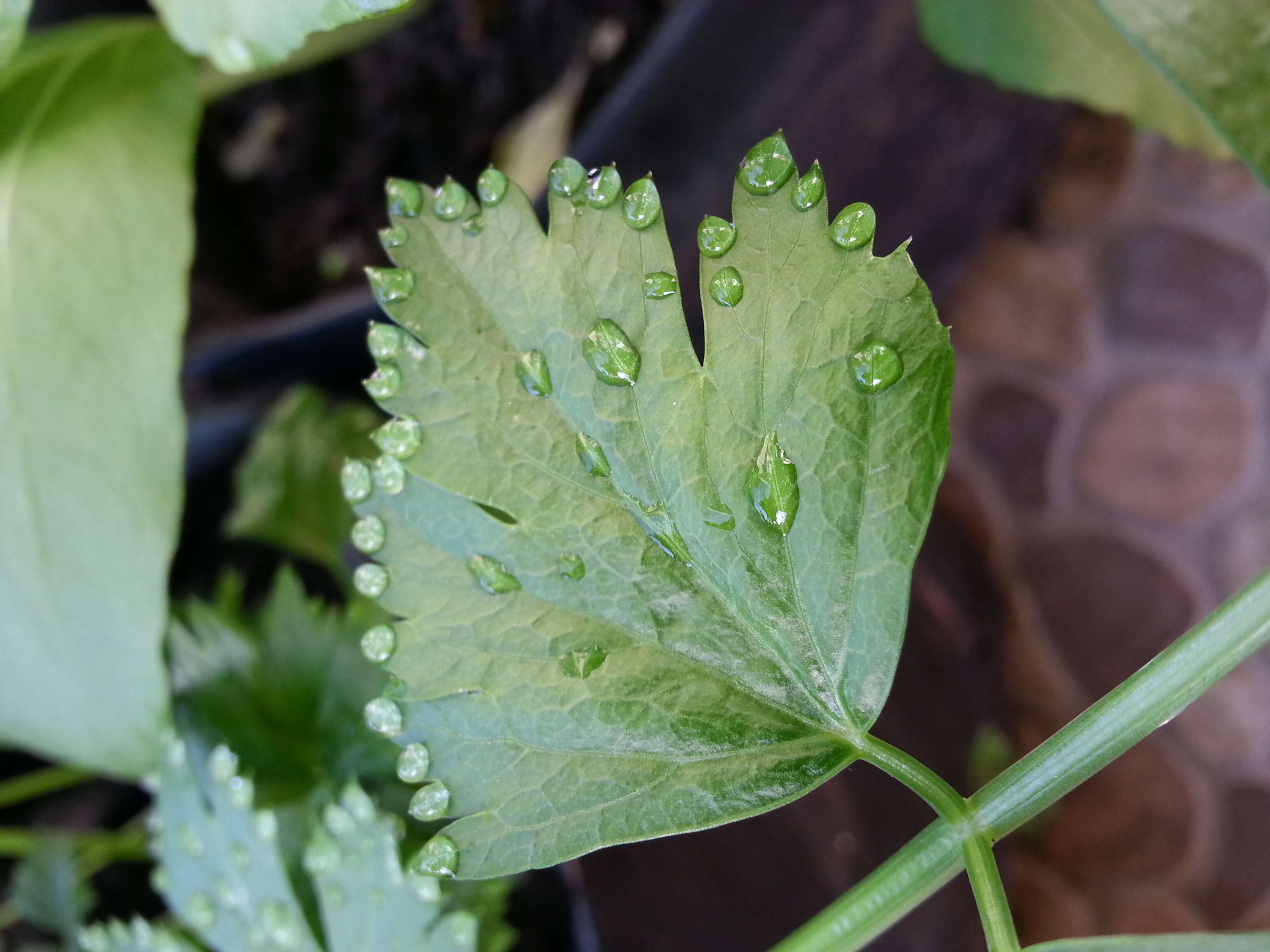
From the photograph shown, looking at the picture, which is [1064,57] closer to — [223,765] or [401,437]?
[401,437]

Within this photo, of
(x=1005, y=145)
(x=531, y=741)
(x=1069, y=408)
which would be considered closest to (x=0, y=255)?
(x=531, y=741)

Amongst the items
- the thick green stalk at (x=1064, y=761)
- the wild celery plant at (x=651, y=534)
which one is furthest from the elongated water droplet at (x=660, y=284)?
the thick green stalk at (x=1064, y=761)

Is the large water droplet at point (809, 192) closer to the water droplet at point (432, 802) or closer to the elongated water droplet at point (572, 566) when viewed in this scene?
the elongated water droplet at point (572, 566)

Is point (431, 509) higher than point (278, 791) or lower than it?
higher

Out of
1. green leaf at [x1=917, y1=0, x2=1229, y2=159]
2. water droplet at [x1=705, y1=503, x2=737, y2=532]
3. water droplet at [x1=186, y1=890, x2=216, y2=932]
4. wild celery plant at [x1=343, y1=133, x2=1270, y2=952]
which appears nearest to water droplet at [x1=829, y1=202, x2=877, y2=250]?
wild celery plant at [x1=343, y1=133, x2=1270, y2=952]

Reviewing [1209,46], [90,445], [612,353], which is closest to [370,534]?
[612,353]

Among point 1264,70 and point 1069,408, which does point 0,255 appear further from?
point 1069,408

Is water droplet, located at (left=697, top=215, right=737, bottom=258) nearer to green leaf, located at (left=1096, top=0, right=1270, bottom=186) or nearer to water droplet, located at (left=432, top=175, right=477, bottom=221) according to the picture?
water droplet, located at (left=432, top=175, right=477, bottom=221)
